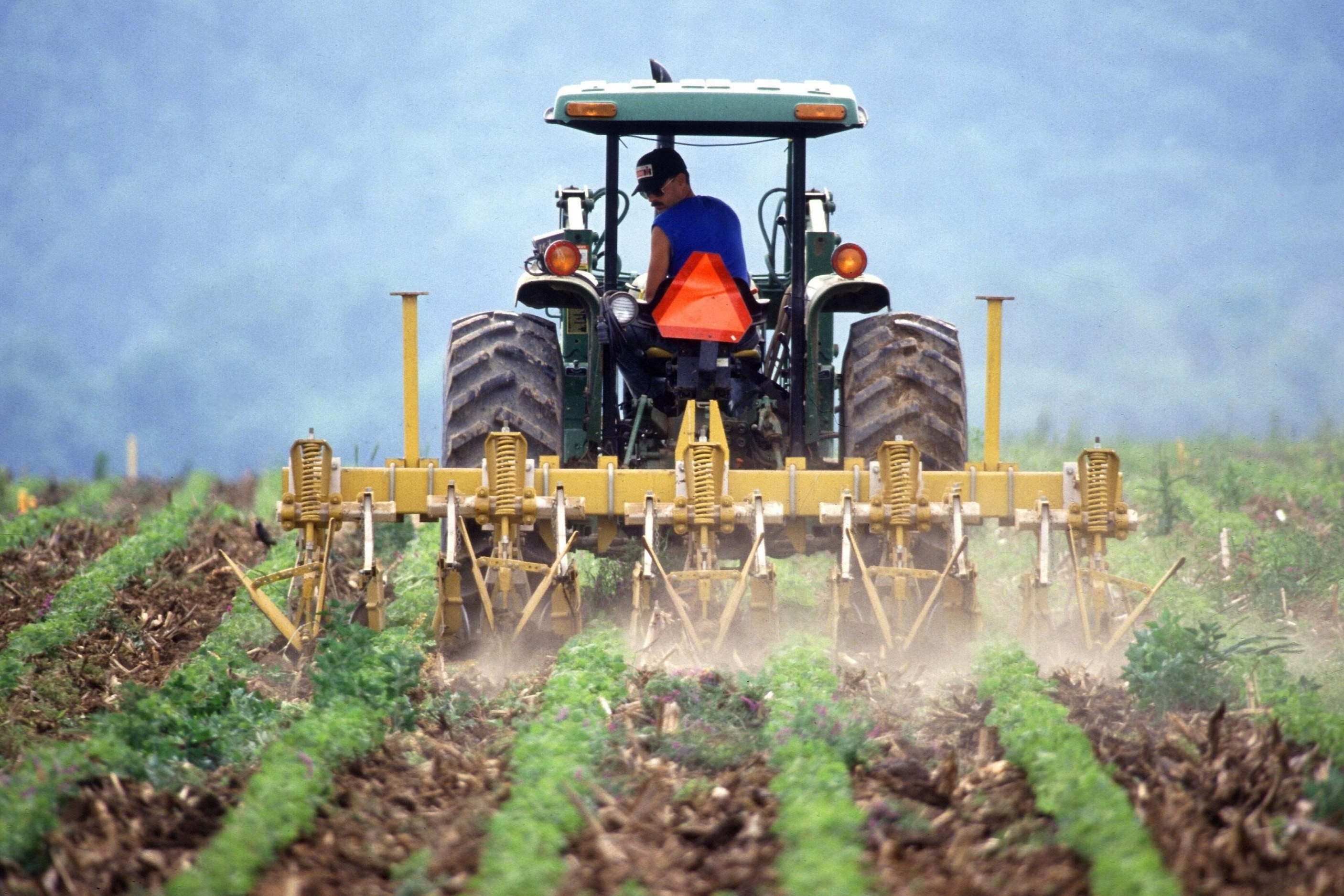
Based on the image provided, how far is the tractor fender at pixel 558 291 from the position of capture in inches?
309

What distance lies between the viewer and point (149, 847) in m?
4.61

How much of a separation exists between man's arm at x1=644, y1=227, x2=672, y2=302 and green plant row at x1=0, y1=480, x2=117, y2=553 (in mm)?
7433

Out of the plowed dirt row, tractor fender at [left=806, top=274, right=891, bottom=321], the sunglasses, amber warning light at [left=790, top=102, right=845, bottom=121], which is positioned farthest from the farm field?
amber warning light at [left=790, top=102, right=845, bottom=121]

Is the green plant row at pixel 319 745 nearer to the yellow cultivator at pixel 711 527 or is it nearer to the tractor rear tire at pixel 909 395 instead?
the yellow cultivator at pixel 711 527

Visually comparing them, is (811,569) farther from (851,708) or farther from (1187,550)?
(851,708)

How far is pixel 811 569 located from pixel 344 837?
21.5ft

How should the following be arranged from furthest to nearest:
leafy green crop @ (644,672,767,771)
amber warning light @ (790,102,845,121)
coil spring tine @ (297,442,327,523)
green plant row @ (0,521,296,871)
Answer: amber warning light @ (790,102,845,121), coil spring tine @ (297,442,327,523), leafy green crop @ (644,672,767,771), green plant row @ (0,521,296,871)

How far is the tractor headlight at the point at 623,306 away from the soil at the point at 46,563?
162 inches

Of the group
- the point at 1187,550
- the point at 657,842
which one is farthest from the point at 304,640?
the point at 1187,550

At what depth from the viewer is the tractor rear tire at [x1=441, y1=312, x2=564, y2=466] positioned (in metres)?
7.86

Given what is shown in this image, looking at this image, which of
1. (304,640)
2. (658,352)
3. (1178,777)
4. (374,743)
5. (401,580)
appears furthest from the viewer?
(401,580)

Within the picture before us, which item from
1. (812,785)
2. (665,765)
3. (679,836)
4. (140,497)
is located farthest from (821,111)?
(140,497)

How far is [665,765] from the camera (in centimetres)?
531

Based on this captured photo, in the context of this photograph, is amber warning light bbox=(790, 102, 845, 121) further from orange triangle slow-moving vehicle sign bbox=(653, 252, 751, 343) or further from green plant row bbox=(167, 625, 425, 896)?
green plant row bbox=(167, 625, 425, 896)
